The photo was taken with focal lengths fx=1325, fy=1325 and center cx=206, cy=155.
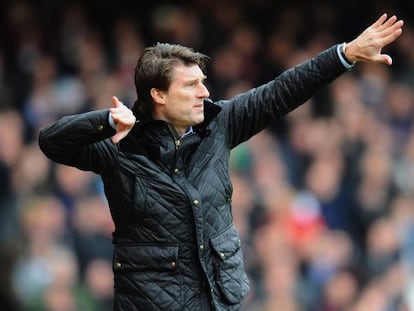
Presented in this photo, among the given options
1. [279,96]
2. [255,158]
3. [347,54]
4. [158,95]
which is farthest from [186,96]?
[255,158]

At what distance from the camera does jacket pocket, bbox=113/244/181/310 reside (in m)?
5.24

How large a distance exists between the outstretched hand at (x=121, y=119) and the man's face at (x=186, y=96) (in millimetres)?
306

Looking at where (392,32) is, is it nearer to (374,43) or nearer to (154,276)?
(374,43)

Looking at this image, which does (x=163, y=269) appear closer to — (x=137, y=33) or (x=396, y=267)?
(x=396, y=267)

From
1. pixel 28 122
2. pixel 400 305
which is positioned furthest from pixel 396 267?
pixel 28 122

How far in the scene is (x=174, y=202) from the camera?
17.2 ft

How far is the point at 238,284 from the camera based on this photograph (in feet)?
17.6

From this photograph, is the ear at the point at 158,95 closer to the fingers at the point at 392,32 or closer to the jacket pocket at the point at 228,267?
the jacket pocket at the point at 228,267

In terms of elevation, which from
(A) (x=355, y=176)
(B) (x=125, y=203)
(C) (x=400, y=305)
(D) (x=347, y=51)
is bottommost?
(C) (x=400, y=305)

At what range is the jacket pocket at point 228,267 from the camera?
5297 mm

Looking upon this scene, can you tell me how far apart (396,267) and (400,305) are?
18.4 inches

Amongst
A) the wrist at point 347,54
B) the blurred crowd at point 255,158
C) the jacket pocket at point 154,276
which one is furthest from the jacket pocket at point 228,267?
the blurred crowd at point 255,158

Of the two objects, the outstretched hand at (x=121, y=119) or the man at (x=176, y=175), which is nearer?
the outstretched hand at (x=121, y=119)

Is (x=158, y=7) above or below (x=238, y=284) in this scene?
above
